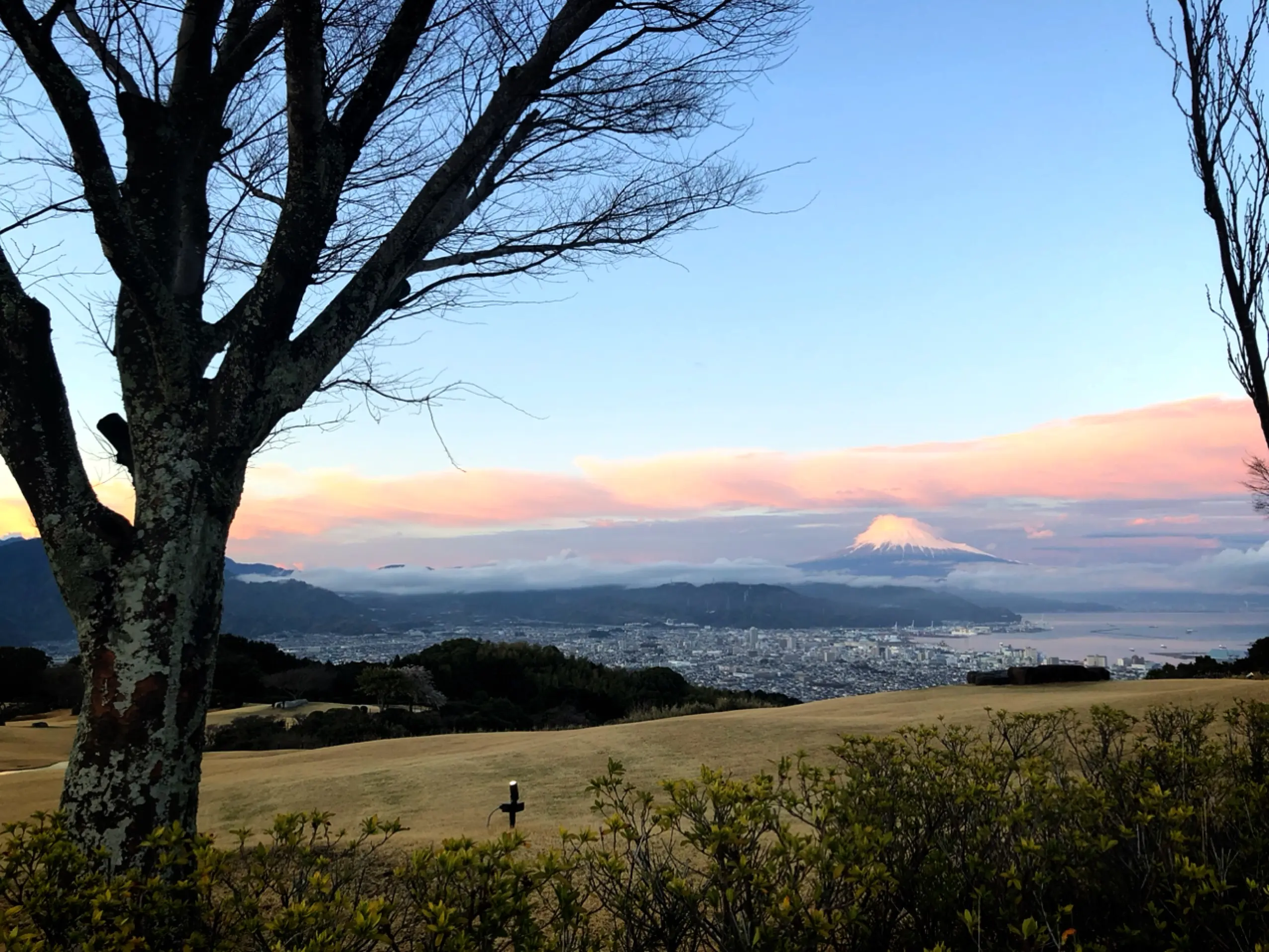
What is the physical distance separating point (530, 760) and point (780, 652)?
30.1 metres

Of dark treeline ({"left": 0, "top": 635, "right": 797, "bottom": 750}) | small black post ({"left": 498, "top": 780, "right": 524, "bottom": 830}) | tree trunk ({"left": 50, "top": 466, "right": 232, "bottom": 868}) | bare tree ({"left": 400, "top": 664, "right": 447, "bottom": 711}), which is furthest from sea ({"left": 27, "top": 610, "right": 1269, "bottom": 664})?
tree trunk ({"left": 50, "top": 466, "right": 232, "bottom": 868})

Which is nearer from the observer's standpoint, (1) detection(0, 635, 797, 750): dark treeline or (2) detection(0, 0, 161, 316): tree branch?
(2) detection(0, 0, 161, 316): tree branch

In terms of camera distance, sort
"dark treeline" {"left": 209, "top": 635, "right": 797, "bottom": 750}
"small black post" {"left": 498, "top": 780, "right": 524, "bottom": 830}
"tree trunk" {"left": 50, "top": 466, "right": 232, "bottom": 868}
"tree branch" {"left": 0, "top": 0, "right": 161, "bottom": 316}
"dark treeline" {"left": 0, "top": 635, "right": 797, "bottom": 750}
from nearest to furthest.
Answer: "tree trunk" {"left": 50, "top": 466, "right": 232, "bottom": 868}, "tree branch" {"left": 0, "top": 0, "right": 161, "bottom": 316}, "small black post" {"left": 498, "top": 780, "right": 524, "bottom": 830}, "dark treeline" {"left": 209, "top": 635, "right": 797, "bottom": 750}, "dark treeline" {"left": 0, "top": 635, "right": 797, "bottom": 750}

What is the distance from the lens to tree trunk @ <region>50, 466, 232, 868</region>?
3162 mm

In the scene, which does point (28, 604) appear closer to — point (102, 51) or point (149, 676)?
point (102, 51)

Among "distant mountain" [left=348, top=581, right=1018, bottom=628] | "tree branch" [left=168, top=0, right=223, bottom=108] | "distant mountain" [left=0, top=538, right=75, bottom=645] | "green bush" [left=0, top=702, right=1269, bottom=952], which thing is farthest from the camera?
"distant mountain" [left=0, top=538, right=75, bottom=645]

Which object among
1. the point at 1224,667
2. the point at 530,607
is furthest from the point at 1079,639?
the point at 530,607

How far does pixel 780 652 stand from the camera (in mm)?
37406

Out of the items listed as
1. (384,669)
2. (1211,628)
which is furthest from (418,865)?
(1211,628)

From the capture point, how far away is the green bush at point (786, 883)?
2201 mm

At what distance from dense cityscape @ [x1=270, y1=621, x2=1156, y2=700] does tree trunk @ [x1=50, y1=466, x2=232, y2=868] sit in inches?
560

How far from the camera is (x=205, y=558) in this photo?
140 inches

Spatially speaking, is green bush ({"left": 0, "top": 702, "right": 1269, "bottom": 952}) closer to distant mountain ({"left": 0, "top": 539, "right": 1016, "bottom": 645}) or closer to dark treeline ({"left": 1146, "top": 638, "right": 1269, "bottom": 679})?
dark treeline ({"left": 1146, "top": 638, "right": 1269, "bottom": 679})

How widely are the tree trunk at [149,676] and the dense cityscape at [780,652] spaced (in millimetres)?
14226
